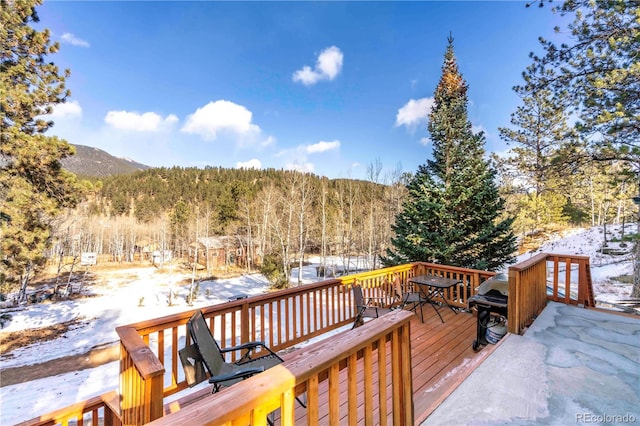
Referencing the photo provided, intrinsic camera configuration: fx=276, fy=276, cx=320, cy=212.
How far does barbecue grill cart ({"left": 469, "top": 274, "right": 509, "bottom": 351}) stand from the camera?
151 inches

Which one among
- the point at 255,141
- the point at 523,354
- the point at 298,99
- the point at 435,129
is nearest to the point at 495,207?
the point at 435,129

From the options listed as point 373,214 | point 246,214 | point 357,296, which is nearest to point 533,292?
point 357,296

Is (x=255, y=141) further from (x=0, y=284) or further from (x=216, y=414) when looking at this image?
(x=216, y=414)

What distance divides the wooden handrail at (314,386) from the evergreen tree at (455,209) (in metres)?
8.01

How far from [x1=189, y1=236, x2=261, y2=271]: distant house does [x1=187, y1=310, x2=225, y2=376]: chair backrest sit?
26.0 metres

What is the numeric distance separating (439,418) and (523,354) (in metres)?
1.67

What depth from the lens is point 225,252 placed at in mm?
28766

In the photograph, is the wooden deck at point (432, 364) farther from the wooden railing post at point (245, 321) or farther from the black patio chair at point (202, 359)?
the wooden railing post at point (245, 321)

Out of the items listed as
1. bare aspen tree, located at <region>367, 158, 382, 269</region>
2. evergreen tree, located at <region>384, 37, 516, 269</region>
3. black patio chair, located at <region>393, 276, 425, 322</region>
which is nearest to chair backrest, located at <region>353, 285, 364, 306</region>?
black patio chair, located at <region>393, 276, 425, 322</region>

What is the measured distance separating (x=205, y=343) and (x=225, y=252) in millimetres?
27892

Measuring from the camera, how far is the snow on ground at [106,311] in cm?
701

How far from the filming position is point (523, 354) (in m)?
3.08

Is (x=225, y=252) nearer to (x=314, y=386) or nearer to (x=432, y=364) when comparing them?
(x=432, y=364)

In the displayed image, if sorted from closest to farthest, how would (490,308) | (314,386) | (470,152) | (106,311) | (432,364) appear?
(314,386), (432,364), (490,308), (470,152), (106,311)
